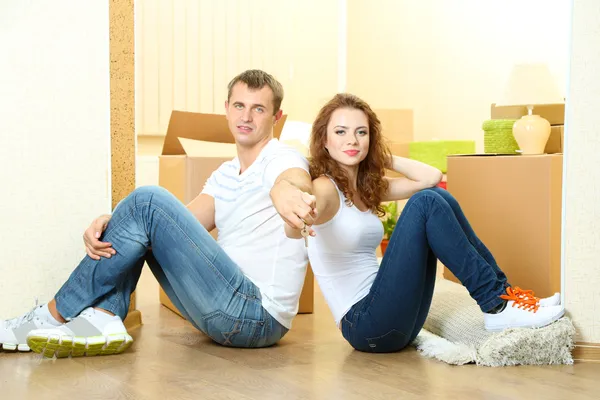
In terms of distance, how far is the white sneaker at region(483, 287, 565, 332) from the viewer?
231cm

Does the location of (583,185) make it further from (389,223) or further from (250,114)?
(389,223)

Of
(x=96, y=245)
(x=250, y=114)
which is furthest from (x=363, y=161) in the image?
(x=96, y=245)

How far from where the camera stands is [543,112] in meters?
3.59

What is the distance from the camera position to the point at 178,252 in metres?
2.28

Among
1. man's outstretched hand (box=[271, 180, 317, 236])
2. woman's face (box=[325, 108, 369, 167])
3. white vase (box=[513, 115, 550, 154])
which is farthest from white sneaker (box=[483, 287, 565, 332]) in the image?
white vase (box=[513, 115, 550, 154])

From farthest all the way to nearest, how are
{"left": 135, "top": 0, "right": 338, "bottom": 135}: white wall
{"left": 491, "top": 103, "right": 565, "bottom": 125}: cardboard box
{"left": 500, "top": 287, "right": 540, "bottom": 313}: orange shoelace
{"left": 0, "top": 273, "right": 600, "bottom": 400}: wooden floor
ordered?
{"left": 135, "top": 0, "right": 338, "bottom": 135}: white wall < {"left": 491, "top": 103, "right": 565, "bottom": 125}: cardboard box < {"left": 500, "top": 287, "right": 540, "bottom": 313}: orange shoelace < {"left": 0, "top": 273, "right": 600, "bottom": 400}: wooden floor

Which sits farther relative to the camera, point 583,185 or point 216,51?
point 216,51

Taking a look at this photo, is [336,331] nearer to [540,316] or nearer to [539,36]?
[540,316]

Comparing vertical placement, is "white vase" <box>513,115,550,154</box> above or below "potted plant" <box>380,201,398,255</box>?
above

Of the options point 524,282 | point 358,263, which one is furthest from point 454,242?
point 524,282

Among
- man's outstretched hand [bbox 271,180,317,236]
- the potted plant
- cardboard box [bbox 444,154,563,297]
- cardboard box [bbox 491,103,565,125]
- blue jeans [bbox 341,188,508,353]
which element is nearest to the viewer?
man's outstretched hand [bbox 271,180,317,236]

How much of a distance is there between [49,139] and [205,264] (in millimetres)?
704

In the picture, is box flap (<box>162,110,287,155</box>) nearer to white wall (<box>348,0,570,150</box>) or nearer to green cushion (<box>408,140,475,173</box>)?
green cushion (<box>408,140,475,173</box>)

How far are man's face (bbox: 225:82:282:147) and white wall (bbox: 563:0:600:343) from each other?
34.3 inches
